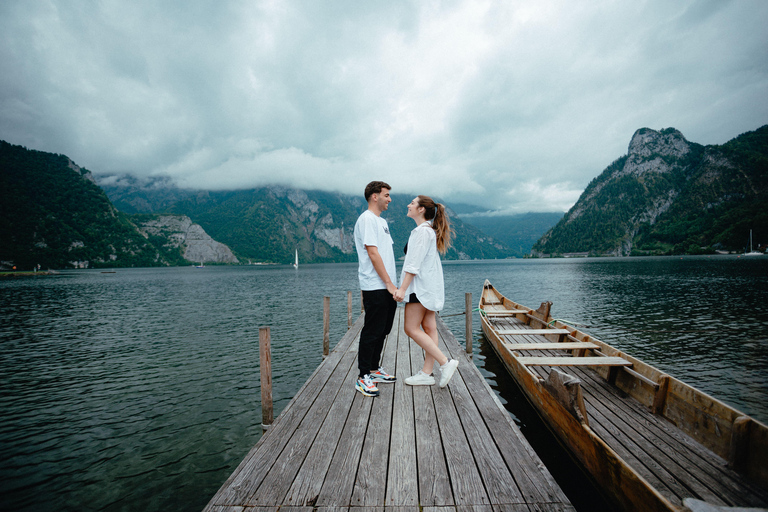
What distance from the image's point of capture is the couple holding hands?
4484mm

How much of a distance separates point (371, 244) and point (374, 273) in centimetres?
44

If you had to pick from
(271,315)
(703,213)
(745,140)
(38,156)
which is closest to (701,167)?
(745,140)

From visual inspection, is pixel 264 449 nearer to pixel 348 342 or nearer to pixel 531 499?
pixel 531 499

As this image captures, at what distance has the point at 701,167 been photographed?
536 feet

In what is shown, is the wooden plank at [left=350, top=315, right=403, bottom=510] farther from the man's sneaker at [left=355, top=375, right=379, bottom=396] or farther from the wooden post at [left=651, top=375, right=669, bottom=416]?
the wooden post at [left=651, top=375, right=669, bottom=416]

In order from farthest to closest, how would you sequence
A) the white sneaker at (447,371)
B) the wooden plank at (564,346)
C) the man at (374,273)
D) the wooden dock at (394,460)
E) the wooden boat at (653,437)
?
the wooden plank at (564,346) → the white sneaker at (447,371) → the man at (374,273) → the wooden boat at (653,437) → the wooden dock at (394,460)

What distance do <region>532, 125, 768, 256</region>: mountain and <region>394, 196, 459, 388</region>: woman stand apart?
151899mm

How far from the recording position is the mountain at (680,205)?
11925 cm

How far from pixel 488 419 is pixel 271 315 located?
20.3 m

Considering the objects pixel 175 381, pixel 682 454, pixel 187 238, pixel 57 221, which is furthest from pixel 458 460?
pixel 187 238

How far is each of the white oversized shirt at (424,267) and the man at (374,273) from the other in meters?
0.29

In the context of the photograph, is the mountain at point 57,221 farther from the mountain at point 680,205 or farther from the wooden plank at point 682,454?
the mountain at point 680,205

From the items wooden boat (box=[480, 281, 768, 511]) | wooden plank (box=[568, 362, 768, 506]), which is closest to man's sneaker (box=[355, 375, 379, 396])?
wooden boat (box=[480, 281, 768, 511])

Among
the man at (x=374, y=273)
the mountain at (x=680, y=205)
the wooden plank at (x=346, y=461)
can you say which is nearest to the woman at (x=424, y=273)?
the man at (x=374, y=273)
